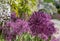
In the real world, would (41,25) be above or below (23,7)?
above

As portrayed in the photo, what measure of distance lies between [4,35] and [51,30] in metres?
0.86

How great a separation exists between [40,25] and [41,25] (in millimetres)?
21

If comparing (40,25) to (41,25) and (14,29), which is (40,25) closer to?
(41,25)

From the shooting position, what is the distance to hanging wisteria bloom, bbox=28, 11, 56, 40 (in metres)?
4.82

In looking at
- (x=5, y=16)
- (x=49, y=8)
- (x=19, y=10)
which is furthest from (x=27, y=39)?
(x=49, y=8)

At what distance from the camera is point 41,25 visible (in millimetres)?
4848

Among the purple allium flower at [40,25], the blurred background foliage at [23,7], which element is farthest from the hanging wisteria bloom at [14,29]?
the blurred background foliage at [23,7]

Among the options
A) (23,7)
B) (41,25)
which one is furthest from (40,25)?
(23,7)

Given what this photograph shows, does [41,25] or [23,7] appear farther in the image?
[23,7]

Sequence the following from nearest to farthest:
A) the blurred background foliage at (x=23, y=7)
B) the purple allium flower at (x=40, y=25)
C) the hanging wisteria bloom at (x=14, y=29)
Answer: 1. the hanging wisteria bloom at (x=14, y=29)
2. the purple allium flower at (x=40, y=25)
3. the blurred background foliage at (x=23, y=7)

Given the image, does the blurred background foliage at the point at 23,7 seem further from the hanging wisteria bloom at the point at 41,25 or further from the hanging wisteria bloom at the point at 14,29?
the hanging wisteria bloom at the point at 14,29

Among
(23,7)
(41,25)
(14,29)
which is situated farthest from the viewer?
(23,7)

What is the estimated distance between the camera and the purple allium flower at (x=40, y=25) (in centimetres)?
482

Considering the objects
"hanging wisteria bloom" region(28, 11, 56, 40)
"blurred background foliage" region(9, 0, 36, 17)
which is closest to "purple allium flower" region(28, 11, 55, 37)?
"hanging wisteria bloom" region(28, 11, 56, 40)
